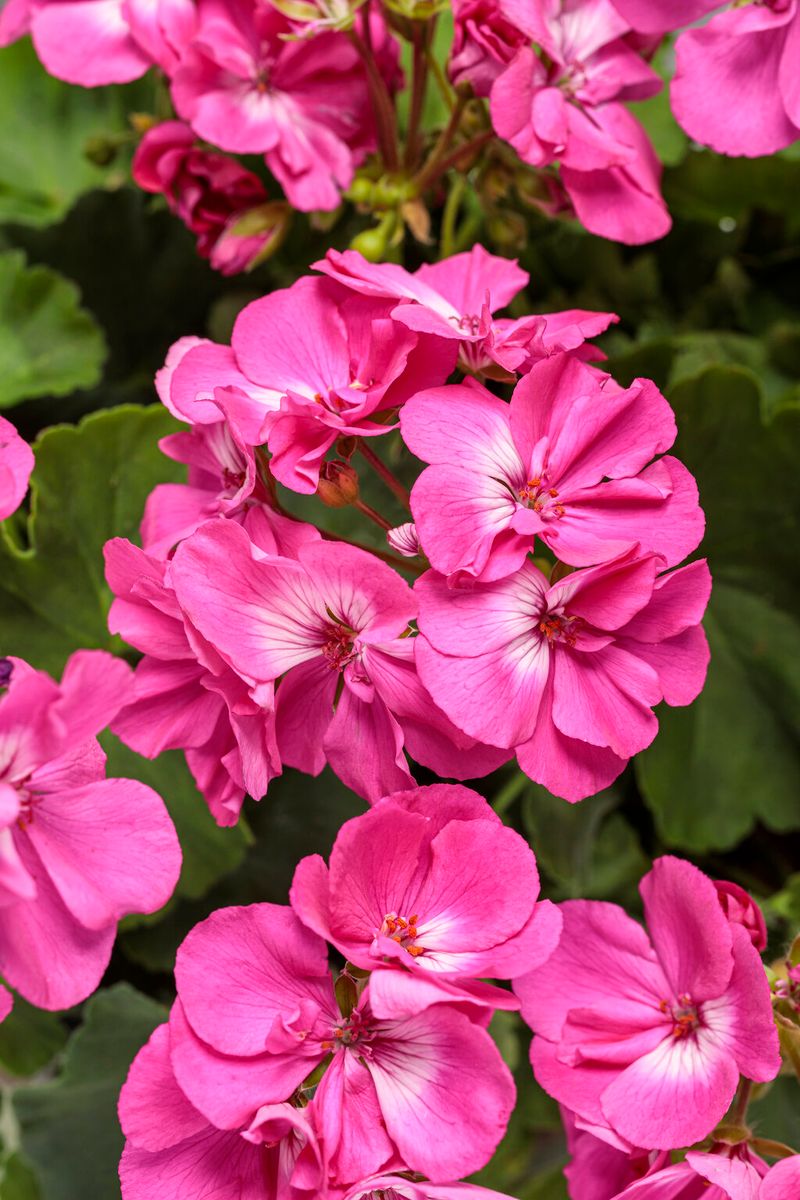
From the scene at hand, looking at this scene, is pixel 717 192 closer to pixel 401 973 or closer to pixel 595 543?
pixel 595 543

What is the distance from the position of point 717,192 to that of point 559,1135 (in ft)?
2.95

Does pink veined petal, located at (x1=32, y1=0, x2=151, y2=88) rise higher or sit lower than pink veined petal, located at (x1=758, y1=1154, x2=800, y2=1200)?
higher

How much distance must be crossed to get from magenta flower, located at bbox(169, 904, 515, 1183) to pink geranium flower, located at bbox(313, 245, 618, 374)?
29cm

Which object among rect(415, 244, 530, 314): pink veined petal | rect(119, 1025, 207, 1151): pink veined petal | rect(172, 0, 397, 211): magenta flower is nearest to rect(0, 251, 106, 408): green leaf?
rect(172, 0, 397, 211): magenta flower

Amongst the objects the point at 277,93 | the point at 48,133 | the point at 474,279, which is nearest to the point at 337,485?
the point at 474,279

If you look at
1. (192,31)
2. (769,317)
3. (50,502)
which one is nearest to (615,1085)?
(50,502)

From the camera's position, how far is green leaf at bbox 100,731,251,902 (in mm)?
946

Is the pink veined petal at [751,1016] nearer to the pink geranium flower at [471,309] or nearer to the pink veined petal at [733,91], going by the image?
the pink geranium flower at [471,309]

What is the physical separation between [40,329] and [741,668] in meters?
0.69

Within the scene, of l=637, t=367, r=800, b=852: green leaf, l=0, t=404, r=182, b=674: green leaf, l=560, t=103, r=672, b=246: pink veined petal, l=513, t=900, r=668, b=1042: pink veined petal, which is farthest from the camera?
l=637, t=367, r=800, b=852: green leaf

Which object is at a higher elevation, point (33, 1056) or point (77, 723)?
point (77, 723)

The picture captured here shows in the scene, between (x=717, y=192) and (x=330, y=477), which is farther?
(x=717, y=192)

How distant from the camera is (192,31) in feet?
2.79

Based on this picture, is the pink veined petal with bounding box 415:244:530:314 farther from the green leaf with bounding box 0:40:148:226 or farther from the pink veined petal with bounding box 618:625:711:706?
the green leaf with bounding box 0:40:148:226
